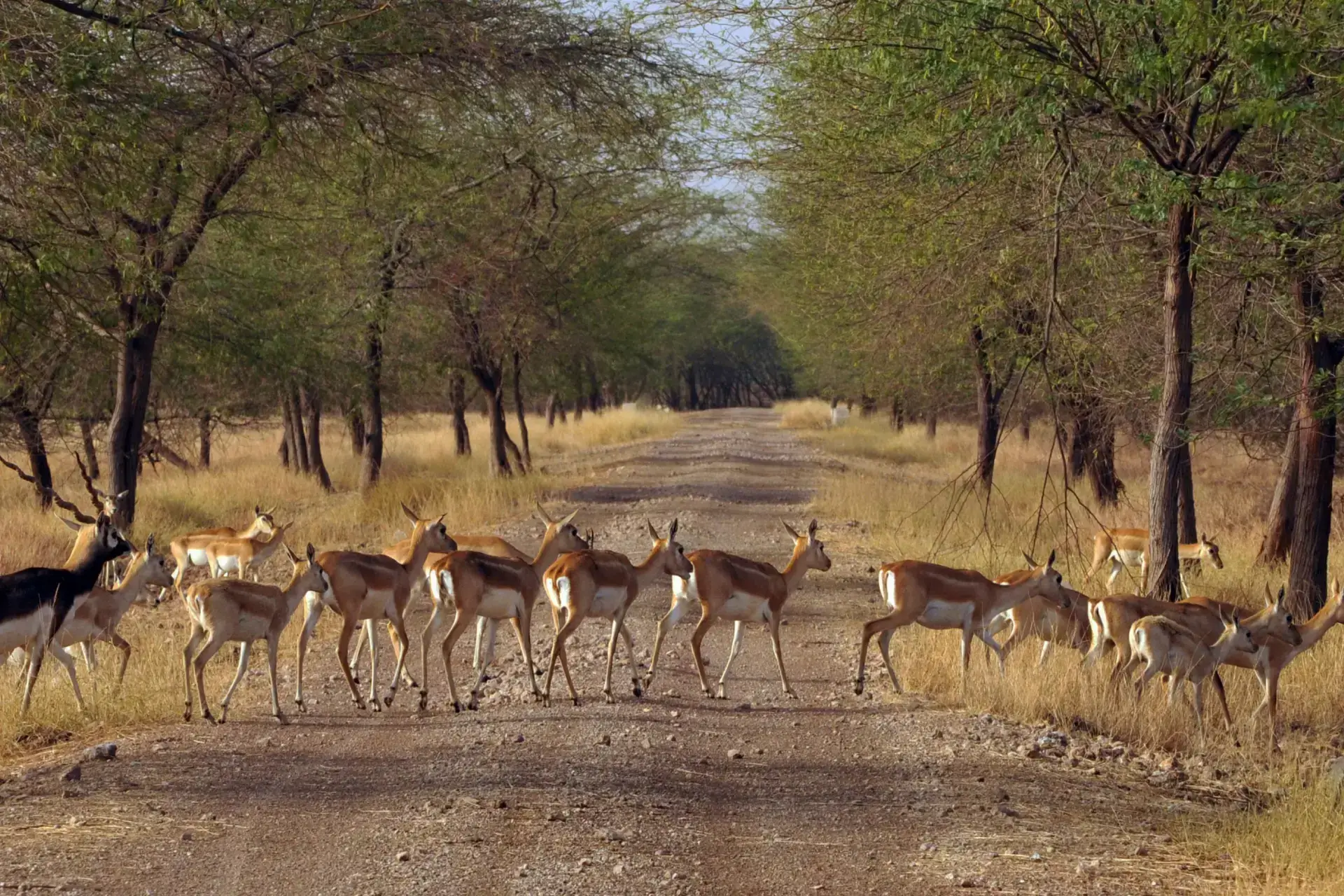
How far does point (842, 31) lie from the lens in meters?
11.4

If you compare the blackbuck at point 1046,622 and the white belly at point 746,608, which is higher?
the white belly at point 746,608

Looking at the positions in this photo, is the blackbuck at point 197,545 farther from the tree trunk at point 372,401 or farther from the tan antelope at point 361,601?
the tree trunk at point 372,401

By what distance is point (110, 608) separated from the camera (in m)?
10.5

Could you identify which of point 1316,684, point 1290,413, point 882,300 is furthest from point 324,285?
point 1316,684

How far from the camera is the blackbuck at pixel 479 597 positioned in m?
10.0

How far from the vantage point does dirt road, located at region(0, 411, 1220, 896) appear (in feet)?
20.6

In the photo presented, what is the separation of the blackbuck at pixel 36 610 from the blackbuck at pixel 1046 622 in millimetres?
7055

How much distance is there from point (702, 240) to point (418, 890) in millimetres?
39479

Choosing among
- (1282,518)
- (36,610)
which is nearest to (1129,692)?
(1282,518)

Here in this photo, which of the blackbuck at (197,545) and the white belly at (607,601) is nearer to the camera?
the white belly at (607,601)

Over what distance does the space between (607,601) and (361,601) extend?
183cm

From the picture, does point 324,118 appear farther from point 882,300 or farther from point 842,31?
point 882,300

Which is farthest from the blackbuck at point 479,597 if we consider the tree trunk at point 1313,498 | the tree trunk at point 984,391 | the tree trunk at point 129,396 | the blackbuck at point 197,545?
the tree trunk at point 984,391

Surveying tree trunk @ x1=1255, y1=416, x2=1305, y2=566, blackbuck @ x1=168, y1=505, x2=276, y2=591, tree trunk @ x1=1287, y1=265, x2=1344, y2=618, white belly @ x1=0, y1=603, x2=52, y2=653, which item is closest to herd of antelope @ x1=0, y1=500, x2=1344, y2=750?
white belly @ x1=0, y1=603, x2=52, y2=653
